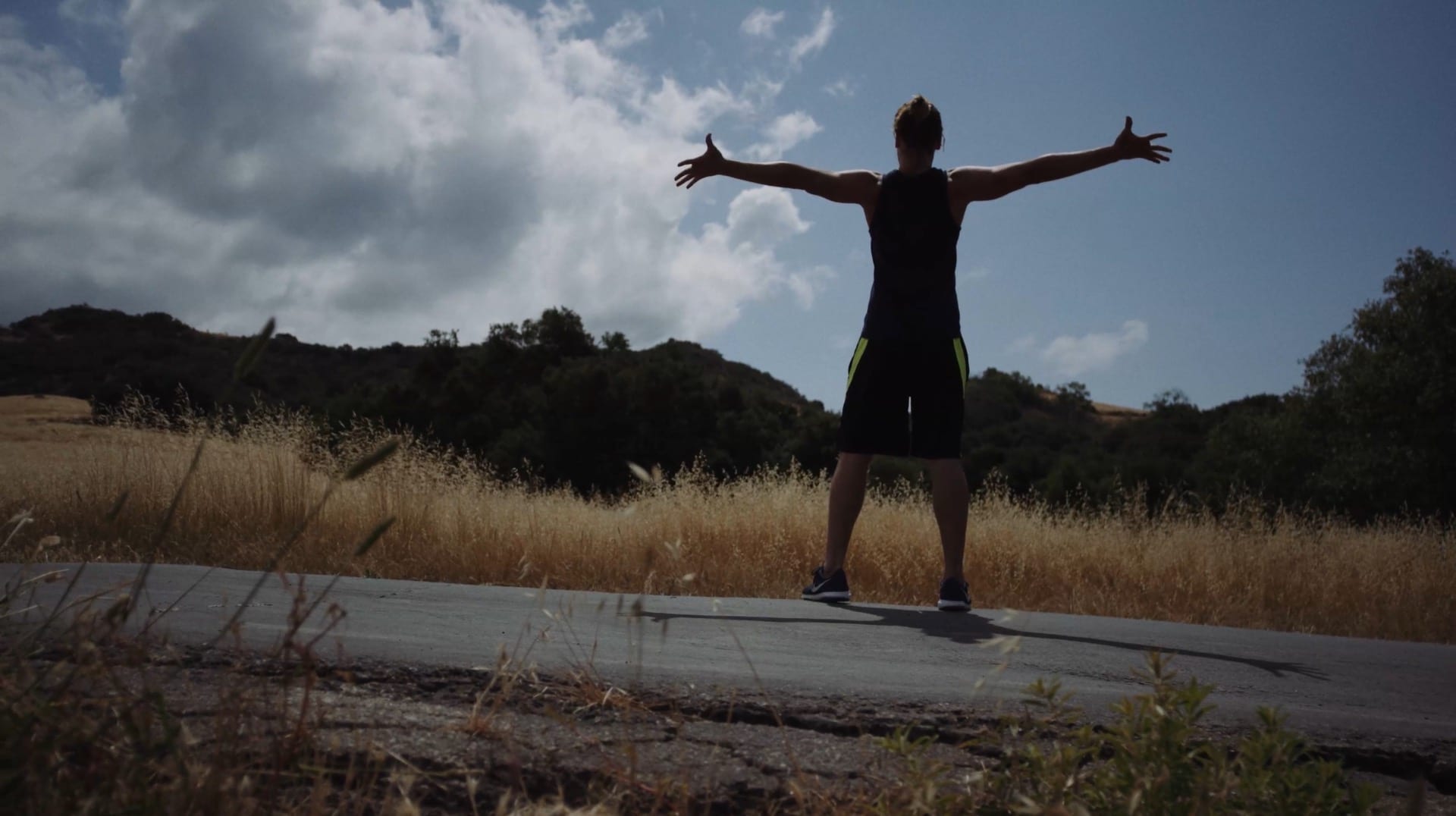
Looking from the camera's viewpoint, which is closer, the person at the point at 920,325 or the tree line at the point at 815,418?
the person at the point at 920,325

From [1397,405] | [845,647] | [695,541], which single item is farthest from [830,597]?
[1397,405]

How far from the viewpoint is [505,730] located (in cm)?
191

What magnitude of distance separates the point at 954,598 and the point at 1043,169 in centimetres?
201

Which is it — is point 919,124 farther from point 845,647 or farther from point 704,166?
point 845,647

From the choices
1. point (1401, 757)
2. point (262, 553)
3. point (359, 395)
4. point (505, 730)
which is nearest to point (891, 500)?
point (262, 553)

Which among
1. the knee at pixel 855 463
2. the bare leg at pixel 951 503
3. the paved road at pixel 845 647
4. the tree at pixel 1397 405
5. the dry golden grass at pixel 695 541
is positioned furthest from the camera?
the tree at pixel 1397 405

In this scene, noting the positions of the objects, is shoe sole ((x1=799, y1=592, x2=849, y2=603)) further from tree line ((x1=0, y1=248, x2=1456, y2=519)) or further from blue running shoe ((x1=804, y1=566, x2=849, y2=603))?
tree line ((x1=0, y1=248, x2=1456, y2=519))

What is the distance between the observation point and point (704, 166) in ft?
14.6

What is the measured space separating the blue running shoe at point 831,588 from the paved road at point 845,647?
147 millimetres

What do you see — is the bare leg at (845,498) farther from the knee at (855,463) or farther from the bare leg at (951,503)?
the bare leg at (951,503)

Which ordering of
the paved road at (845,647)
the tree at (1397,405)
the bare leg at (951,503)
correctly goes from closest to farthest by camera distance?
the paved road at (845,647)
the bare leg at (951,503)
the tree at (1397,405)

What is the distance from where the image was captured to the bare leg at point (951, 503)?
4184 millimetres

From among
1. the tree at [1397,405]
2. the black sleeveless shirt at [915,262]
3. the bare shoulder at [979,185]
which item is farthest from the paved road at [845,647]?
the tree at [1397,405]

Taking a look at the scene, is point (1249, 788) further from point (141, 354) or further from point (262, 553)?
point (141, 354)
